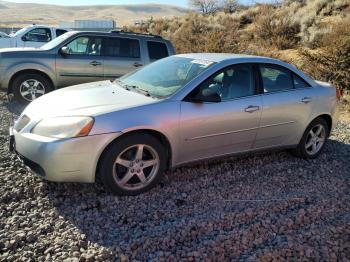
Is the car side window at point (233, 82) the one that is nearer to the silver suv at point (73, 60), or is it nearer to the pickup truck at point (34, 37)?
the silver suv at point (73, 60)

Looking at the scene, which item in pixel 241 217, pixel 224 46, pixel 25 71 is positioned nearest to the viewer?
pixel 241 217

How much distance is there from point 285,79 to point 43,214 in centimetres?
365

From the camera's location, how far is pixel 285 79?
570cm

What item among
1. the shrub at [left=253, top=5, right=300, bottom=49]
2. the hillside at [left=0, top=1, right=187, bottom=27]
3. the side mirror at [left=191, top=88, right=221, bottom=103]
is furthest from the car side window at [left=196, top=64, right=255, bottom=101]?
the hillside at [left=0, top=1, right=187, bottom=27]

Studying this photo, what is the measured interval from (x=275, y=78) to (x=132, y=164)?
2436 mm

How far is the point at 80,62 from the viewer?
902 cm

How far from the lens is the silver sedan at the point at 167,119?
4.14m

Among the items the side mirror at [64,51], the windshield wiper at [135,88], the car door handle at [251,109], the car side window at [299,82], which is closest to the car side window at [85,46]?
the side mirror at [64,51]

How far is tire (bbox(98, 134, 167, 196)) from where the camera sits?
4.26m

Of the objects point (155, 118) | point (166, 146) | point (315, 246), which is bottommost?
point (315, 246)

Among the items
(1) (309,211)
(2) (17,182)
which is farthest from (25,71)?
(1) (309,211)

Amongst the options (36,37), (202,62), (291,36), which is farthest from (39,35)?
(202,62)

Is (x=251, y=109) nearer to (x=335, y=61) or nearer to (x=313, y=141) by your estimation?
(x=313, y=141)

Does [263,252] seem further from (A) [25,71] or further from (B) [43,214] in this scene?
(A) [25,71]
